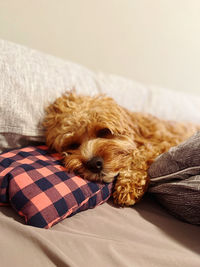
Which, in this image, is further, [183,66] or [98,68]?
[183,66]

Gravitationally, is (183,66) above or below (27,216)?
above

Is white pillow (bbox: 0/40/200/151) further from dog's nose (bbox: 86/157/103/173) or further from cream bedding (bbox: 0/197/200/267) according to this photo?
cream bedding (bbox: 0/197/200/267)

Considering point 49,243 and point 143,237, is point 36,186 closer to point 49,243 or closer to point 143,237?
point 49,243

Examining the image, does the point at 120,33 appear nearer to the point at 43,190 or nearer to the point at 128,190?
the point at 128,190

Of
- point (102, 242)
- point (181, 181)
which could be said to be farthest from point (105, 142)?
point (102, 242)

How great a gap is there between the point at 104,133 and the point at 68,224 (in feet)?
2.18

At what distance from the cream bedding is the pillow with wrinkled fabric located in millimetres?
74

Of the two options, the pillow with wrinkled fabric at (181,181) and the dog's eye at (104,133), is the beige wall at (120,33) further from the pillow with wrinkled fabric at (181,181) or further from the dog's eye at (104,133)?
the pillow with wrinkled fabric at (181,181)

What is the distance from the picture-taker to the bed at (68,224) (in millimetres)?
855

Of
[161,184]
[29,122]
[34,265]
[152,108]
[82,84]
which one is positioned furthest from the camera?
[152,108]

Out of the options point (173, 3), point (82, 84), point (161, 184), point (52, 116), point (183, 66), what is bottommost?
point (161, 184)

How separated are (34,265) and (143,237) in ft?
1.53

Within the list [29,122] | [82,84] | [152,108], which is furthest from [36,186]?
[152,108]

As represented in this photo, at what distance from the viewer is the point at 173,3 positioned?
8.48 ft
